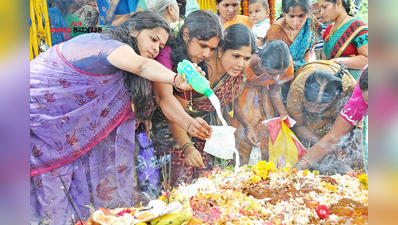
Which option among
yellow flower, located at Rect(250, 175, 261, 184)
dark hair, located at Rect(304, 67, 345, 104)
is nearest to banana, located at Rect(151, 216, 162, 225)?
yellow flower, located at Rect(250, 175, 261, 184)

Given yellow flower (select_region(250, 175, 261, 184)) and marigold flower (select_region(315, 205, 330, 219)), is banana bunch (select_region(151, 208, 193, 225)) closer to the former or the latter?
yellow flower (select_region(250, 175, 261, 184))

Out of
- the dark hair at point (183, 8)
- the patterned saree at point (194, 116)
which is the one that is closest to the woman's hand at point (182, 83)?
the patterned saree at point (194, 116)

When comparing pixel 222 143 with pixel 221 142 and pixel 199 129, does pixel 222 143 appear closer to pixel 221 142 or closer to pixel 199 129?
pixel 221 142

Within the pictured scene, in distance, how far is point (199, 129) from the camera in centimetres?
336

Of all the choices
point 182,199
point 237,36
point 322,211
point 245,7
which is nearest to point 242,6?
point 245,7

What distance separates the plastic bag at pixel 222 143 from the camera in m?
3.41

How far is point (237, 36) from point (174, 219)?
1.81 m

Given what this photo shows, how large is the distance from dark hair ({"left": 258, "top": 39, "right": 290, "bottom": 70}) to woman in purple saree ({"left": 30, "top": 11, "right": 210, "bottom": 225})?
2.82ft

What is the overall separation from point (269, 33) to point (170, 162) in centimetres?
162

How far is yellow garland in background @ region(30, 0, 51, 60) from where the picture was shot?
10.3ft

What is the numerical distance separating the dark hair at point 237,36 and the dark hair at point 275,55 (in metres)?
0.19
